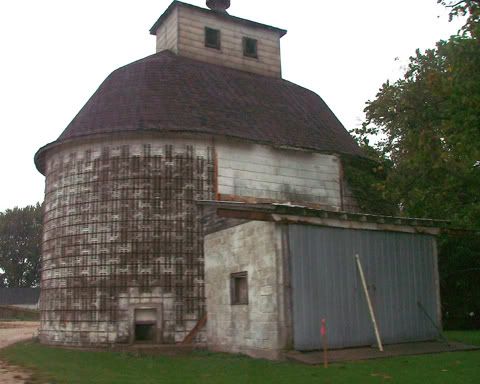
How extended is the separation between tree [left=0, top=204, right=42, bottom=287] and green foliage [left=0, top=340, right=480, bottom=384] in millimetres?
57843

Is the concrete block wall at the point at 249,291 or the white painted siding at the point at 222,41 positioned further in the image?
the white painted siding at the point at 222,41

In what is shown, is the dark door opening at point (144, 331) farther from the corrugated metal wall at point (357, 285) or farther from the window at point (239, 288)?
the corrugated metal wall at point (357, 285)

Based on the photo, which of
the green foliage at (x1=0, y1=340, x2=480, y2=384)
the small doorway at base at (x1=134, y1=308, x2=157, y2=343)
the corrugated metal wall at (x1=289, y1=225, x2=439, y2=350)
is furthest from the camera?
the small doorway at base at (x1=134, y1=308, x2=157, y2=343)

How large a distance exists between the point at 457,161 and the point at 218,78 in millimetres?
9556

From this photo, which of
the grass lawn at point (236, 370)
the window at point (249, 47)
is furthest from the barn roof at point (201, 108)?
the grass lawn at point (236, 370)

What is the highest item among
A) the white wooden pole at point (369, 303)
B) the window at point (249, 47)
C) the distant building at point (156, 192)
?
the window at point (249, 47)

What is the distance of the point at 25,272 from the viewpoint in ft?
235

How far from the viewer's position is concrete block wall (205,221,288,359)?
1312cm

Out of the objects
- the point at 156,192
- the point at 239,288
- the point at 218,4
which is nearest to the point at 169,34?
the point at 218,4

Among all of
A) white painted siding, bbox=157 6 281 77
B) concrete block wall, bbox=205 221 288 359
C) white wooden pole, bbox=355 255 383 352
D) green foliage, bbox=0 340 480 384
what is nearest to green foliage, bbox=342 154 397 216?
white painted siding, bbox=157 6 281 77

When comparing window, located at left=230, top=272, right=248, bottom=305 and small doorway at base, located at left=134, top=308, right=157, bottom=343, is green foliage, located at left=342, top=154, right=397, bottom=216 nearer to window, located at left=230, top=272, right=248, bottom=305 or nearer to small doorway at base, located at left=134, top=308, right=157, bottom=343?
window, located at left=230, top=272, right=248, bottom=305

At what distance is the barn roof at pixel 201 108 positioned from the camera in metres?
18.3

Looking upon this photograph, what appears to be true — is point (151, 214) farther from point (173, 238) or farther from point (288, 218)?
point (288, 218)

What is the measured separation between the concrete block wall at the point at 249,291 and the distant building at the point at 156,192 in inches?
4.2
